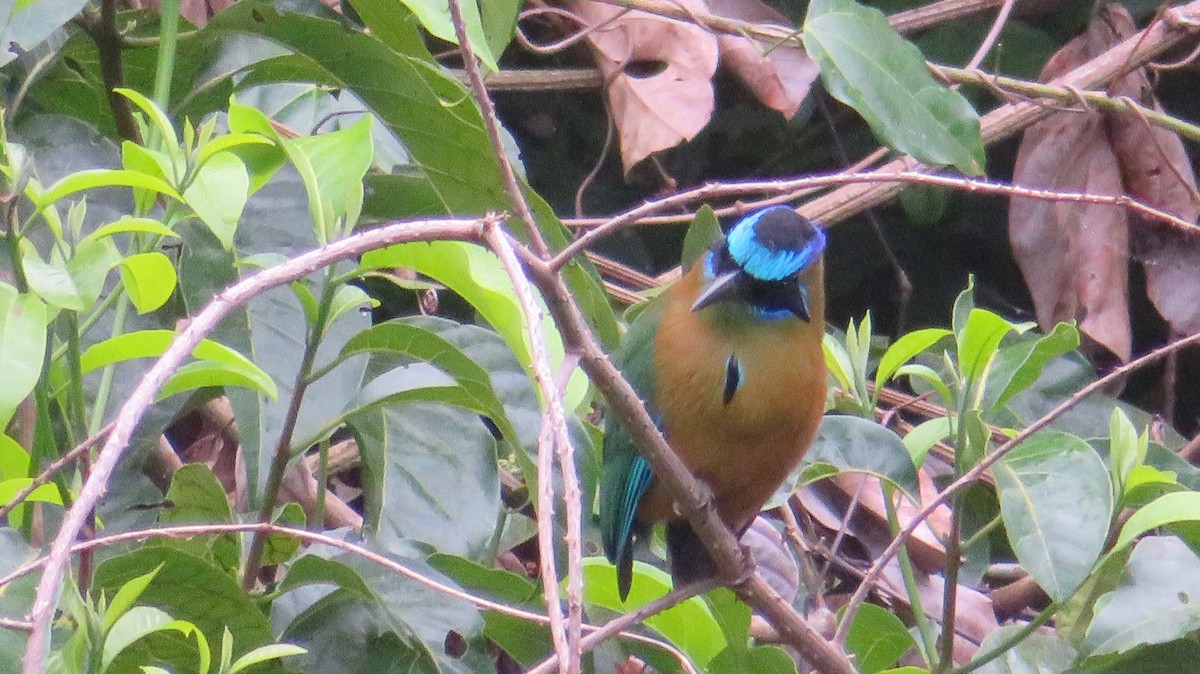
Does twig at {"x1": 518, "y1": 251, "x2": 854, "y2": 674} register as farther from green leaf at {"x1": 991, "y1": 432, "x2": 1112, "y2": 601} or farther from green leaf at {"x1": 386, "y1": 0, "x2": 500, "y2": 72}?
green leaf at {"x1": 386, "y1": 0, "x2": 500, "y2": 72}

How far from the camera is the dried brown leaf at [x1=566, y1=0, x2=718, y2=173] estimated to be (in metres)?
3.04

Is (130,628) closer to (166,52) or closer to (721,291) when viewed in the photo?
(166,52)

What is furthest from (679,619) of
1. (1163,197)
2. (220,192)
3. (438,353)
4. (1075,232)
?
(1163,197)

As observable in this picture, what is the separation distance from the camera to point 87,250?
4.59 ft

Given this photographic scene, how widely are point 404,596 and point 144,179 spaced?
65 centimetres

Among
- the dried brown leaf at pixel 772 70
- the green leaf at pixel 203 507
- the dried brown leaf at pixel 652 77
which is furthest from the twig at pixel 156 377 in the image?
the dried brown leaf at pixel 772 70

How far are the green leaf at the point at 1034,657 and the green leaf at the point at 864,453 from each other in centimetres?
28

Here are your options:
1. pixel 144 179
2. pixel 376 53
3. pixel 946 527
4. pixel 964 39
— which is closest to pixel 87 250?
pixel 144 179

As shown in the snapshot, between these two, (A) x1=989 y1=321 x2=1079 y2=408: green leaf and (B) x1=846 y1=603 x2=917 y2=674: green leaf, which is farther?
(B) x1=846 y1=603 x2=917 y2=674: green leaf

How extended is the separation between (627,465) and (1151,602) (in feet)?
2.80

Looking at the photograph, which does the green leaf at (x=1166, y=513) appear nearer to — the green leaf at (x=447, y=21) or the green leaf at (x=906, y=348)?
the green leaf at (x=906, y=348)

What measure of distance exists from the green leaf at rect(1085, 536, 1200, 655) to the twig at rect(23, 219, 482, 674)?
126cm

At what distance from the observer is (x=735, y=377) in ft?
7.38

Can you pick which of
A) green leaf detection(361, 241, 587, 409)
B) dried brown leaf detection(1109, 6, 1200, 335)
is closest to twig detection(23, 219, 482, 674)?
green leaf detection(361, 241, 587, 409)
